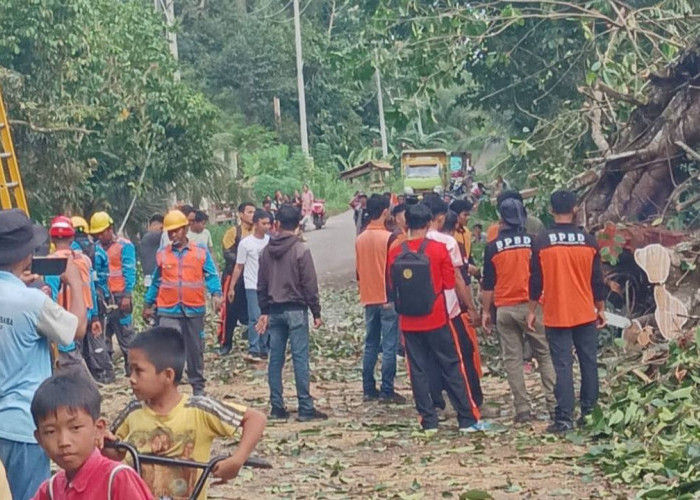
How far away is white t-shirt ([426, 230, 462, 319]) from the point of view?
1159 centimetres

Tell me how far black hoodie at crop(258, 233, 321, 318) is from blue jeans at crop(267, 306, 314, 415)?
0.10 m

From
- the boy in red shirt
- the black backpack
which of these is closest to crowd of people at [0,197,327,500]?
the black backpack

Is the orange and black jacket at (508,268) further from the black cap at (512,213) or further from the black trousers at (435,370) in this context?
the black trousers at (435,370)

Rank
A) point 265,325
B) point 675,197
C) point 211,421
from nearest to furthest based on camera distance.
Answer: point 211,421 < point 265,325 < point 675,197

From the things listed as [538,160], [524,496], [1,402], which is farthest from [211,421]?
[538,160]

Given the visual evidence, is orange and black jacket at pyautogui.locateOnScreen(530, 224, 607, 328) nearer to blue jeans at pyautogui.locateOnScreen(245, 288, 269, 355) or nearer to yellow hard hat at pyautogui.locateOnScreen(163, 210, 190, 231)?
yellow hard hat at pyautogui.locateOnScreen(163, 210, 190, 231)

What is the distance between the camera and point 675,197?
581 inches

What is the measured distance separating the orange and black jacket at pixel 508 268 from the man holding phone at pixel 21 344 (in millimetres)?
6130

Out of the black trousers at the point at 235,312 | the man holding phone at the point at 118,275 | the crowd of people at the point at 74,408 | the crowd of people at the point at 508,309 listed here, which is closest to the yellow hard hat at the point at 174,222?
the crowd of people at the point at 74,408

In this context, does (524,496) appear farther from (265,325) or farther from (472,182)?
(472,182)

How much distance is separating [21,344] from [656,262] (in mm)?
8162

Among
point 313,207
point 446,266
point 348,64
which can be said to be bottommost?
point 313,207

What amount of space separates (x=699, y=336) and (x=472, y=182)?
40.9m

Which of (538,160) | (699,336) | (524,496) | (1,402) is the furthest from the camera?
(538,160)
